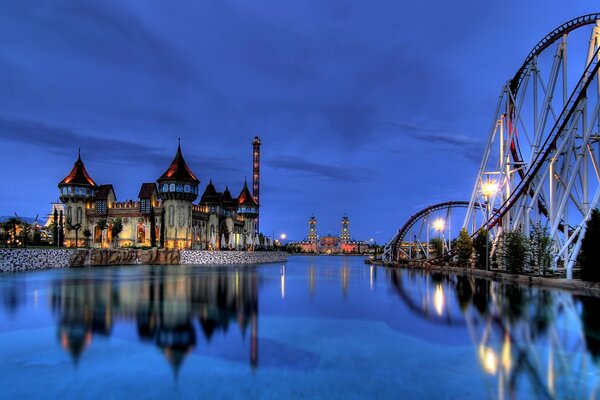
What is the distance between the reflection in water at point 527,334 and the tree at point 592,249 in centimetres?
263

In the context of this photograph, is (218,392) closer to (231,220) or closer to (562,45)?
(562,45)

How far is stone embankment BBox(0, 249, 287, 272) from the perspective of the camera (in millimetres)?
50969

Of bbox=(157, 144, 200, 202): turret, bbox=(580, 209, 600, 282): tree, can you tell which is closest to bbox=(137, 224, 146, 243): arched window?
bbox=(157, 144, 200, 202): turret

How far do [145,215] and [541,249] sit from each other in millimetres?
Answer: 70820

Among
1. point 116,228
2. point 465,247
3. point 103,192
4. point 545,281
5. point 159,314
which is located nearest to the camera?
point 159,314

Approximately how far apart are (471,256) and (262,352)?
4366cm

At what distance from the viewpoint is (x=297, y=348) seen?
45.7ft

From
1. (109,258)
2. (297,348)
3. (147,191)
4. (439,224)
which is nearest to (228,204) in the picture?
(147,191)

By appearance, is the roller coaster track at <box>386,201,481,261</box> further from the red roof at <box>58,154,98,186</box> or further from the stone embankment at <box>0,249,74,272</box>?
the red roof at <box>58,154,98,186</box>

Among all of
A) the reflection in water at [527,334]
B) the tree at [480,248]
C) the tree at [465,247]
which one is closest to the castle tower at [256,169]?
the tree at [465,247]

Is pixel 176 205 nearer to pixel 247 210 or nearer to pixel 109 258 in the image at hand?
pixel 109 258

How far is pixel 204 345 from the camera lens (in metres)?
14.0

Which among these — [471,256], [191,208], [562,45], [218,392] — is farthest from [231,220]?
[218,392]

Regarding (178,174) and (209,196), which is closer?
(178,174)
